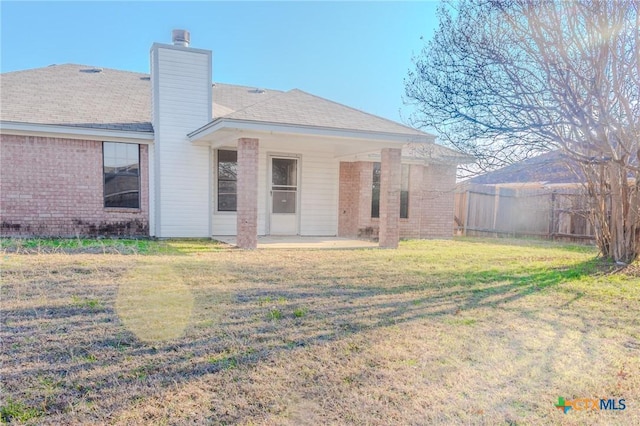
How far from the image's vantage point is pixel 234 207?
12.0m

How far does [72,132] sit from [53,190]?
1.54 metres

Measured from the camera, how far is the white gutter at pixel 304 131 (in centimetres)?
855

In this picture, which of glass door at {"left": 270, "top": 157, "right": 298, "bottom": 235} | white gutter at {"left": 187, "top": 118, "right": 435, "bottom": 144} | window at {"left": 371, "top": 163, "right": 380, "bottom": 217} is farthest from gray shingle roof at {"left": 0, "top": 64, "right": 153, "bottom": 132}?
window at {"left": 371, "top": 163, "right": 380, "bottom": 217}

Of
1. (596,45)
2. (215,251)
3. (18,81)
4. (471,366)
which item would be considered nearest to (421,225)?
(215,251)

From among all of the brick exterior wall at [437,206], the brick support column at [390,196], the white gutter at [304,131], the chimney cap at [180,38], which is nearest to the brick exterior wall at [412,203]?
the brick exterior wall at [437,206]

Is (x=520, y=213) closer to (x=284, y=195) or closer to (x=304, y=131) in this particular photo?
(x=284, y=195)

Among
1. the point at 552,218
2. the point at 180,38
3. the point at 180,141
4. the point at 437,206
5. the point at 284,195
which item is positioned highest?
the point at 180,38

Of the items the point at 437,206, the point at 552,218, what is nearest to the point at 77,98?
the point at 437,206

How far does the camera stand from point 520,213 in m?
15.6

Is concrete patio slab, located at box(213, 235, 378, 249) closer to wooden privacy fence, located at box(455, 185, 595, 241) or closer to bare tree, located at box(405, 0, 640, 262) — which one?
bare tree, located at box(405, 0, 640, 262)

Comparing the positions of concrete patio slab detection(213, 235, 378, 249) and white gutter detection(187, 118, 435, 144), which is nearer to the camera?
white gutter detection(187, 118, 435, 144)

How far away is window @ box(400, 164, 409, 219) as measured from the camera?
1334cm

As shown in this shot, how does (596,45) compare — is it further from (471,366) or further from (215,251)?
(215,251)

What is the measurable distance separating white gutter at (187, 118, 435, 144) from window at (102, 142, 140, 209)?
216cm
